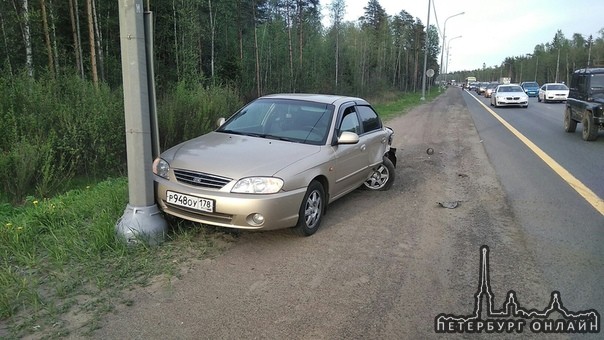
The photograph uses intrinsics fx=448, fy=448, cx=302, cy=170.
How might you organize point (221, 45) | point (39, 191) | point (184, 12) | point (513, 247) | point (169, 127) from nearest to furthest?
point (513, 247), point (39, 191), point (169, 127), point (184, 12), point (221, 45)

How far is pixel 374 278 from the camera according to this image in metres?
3.91

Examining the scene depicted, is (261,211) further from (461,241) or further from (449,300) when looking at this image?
(461,241)

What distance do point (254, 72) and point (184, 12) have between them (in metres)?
10.3

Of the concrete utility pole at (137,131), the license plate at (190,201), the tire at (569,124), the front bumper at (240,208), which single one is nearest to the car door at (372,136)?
the front bumper at (240,208)

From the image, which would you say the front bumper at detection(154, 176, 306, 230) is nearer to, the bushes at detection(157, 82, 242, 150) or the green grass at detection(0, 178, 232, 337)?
the green grass at detection(0, 178, 232, 337)

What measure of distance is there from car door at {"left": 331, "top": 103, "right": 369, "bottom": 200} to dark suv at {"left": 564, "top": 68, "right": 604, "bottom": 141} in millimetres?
8737

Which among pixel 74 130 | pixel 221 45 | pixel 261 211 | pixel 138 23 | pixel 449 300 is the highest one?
pixel 221 45

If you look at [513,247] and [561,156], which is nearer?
[513,247]

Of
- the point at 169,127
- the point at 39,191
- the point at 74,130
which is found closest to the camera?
the point at 39,191

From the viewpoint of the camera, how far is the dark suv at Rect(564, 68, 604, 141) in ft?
39.1

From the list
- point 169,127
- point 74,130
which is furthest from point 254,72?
point 74,130

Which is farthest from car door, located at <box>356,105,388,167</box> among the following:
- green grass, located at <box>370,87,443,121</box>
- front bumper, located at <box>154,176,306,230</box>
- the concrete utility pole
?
green grass, located at <box>370,87,443,121</box>

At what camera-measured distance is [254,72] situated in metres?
31.6

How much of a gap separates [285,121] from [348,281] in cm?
254
